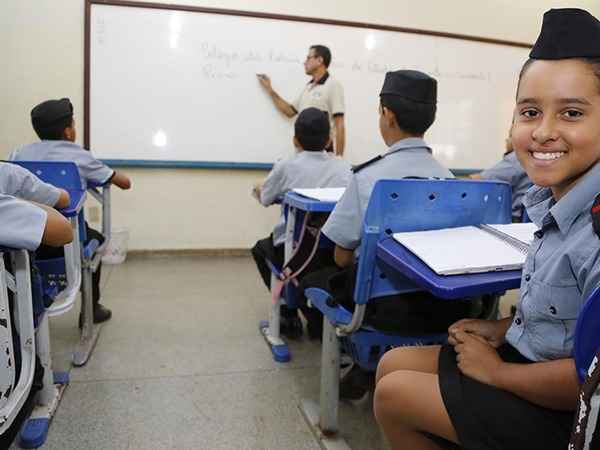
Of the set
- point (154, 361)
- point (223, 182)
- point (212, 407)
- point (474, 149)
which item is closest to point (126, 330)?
point (154, 361)

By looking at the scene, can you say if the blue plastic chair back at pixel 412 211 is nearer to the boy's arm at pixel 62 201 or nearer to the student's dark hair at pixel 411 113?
the student's dark hair at pixel 411 113

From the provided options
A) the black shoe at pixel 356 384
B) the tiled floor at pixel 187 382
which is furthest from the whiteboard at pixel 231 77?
the black shoe at pixel 356 384

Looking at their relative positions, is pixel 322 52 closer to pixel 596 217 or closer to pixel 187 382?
pixel 187 382

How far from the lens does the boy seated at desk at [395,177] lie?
1240 mm

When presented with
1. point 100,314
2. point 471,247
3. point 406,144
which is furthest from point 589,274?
point 100,314

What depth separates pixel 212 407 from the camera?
1665 mm

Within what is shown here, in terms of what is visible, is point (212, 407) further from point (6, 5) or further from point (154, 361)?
point (6, 5)

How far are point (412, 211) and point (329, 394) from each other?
67 cm

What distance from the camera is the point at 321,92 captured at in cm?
333

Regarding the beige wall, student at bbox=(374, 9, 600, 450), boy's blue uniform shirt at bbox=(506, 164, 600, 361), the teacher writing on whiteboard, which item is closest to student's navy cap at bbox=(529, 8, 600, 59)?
student at bbox=(374, 9, 600, 450)

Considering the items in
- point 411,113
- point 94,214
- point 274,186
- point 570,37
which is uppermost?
point 570,37

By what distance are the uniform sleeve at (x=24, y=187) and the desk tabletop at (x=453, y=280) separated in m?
1.06

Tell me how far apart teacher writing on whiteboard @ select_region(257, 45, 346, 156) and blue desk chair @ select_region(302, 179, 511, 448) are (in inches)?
81.4

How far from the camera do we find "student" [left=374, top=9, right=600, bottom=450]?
0.75 m
